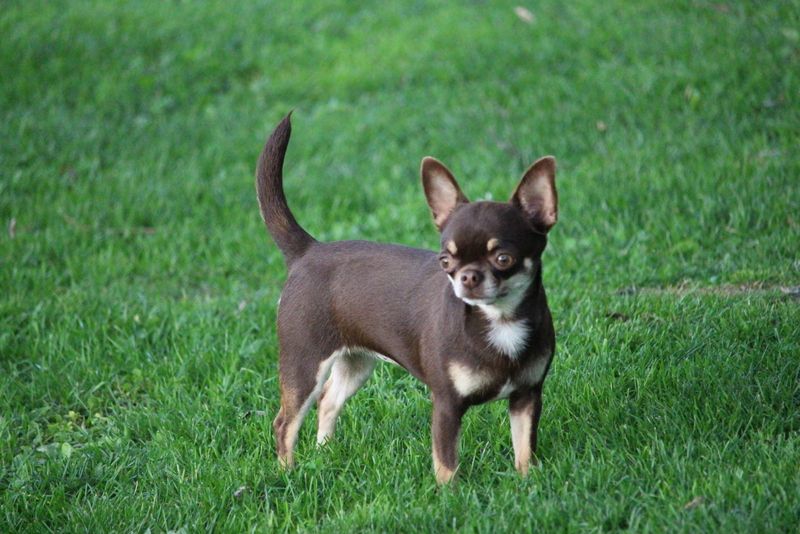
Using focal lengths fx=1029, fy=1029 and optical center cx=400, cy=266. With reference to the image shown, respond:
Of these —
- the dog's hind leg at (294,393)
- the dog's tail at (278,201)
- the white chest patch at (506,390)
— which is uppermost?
the dog's tail at (278,201)

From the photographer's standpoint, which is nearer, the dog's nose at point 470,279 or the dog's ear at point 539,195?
the dog's nose at point 470,279

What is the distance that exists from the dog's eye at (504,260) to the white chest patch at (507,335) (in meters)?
0.28

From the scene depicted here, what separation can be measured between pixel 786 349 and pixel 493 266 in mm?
1855

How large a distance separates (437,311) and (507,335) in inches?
13.2

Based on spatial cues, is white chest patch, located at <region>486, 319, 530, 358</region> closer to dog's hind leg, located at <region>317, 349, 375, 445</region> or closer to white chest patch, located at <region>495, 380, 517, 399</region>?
white chest patch, located at <region>495, 380, 517, 399</region>

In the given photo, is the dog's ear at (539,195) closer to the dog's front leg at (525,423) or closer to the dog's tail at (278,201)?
the dog's front leg at (525,423)

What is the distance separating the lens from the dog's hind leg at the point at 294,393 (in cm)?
450

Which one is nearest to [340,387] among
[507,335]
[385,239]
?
[507,335]

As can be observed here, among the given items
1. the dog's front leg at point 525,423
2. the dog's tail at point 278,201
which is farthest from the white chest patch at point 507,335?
the dog's tail at point 278,201

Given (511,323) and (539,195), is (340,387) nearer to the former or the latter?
(511,323)

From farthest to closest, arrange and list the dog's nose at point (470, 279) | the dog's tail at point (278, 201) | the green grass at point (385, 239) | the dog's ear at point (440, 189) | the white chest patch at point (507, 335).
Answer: the dog's tail at point (278, 201)
the green grass at point (385, 239)
the dog's ear at point (440, 189)
the white chest patch at point (507, 335)
the dog's nose at point (470, 279)

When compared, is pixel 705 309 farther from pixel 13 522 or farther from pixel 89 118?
pixel 89 118

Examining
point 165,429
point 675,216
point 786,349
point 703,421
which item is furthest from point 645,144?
point 165,429

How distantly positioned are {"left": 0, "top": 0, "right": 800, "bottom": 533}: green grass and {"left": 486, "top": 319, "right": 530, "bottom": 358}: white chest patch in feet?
1.85
